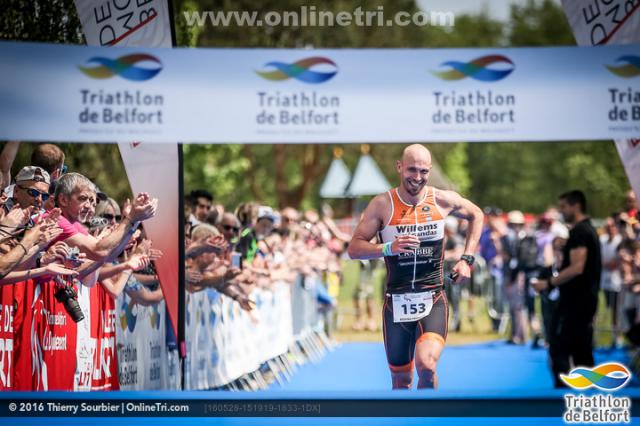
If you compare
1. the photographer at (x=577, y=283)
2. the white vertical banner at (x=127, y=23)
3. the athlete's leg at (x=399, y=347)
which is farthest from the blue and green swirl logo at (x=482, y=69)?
the white vertical banner at (x=127, y=23)

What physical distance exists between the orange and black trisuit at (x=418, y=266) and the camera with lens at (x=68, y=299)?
8.76ft

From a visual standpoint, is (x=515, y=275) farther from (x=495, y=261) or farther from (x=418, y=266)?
(x=418, y=266)

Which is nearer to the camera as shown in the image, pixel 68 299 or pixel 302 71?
pixel 68 299

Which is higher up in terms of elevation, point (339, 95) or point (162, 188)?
point (339, 95)

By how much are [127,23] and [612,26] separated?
4.66 meters

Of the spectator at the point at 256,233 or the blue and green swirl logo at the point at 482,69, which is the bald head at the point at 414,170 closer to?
the blue and green swirl logo at the point at 482,69

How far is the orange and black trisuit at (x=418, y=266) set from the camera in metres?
10.5

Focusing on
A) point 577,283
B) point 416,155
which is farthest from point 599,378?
point 577,283

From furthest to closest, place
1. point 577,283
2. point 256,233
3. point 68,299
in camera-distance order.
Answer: point 256,233, point 577,283, point 68,299

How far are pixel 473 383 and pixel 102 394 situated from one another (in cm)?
658

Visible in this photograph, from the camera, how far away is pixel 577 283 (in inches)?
522

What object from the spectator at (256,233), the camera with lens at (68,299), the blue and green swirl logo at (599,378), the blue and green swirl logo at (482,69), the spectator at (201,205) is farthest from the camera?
the spectator at (256,233)

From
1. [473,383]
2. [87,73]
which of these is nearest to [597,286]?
[473,383]

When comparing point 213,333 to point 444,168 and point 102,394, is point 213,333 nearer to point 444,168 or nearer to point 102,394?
point 102,394
